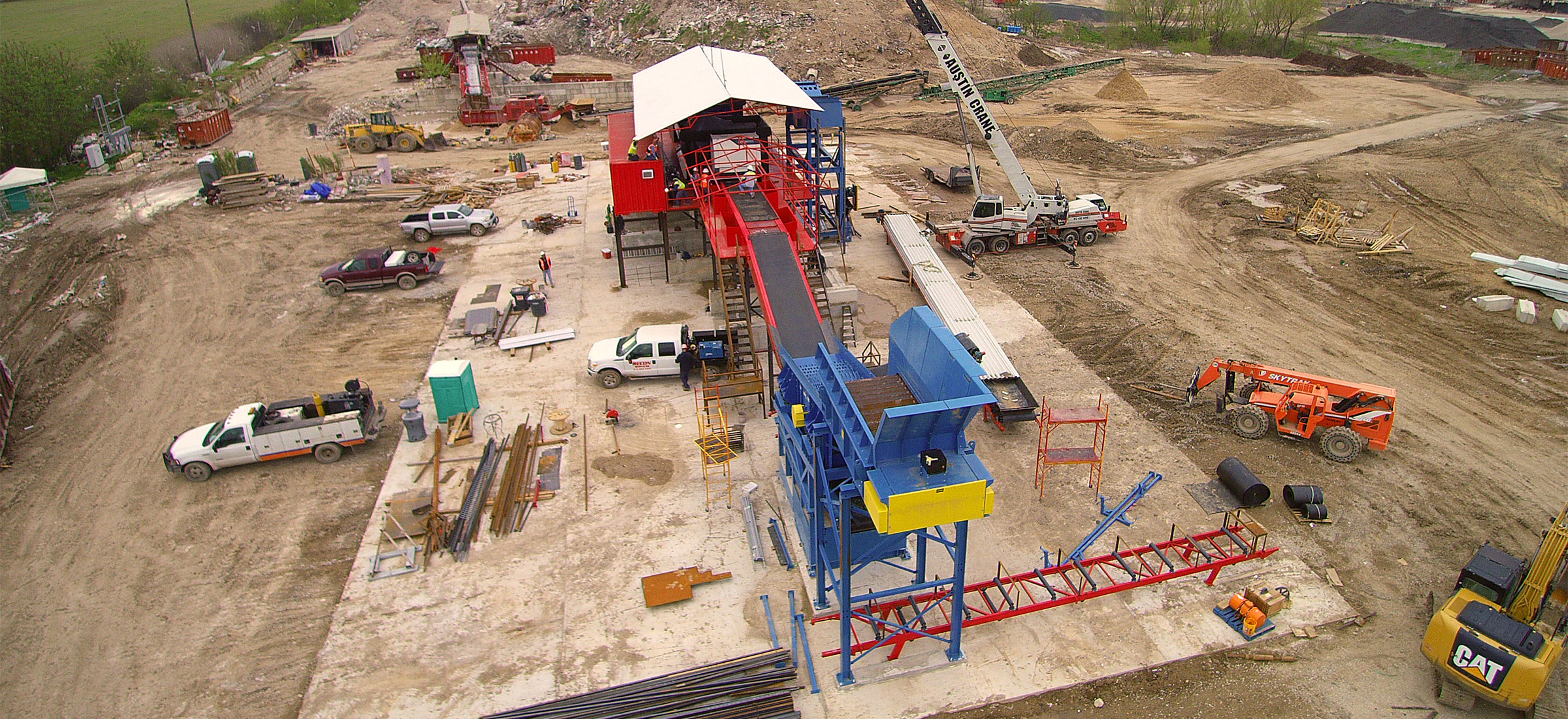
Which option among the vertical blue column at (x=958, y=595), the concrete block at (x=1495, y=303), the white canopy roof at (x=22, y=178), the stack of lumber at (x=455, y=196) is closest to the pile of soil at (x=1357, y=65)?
the concrete block at (x=1495, y=303)

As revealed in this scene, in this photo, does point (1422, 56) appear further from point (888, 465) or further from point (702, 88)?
point (888, 465)

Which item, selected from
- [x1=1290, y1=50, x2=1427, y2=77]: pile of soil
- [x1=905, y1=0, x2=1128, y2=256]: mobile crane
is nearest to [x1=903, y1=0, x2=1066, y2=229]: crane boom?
[x1=905, y1=0, x2=1128, y2=256]: mobile crane

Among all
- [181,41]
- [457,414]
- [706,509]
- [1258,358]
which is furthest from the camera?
[181,41]

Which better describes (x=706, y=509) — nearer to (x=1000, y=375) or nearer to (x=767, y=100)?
(x=1000, y=375)

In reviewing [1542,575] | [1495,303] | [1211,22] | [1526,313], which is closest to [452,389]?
[1542,575]

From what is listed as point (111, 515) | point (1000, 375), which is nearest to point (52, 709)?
point (111, 515)

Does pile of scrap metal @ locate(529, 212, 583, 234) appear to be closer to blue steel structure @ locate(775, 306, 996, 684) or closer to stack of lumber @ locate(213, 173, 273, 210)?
stack of lumber @ locate(213, 173, 273, 210)
